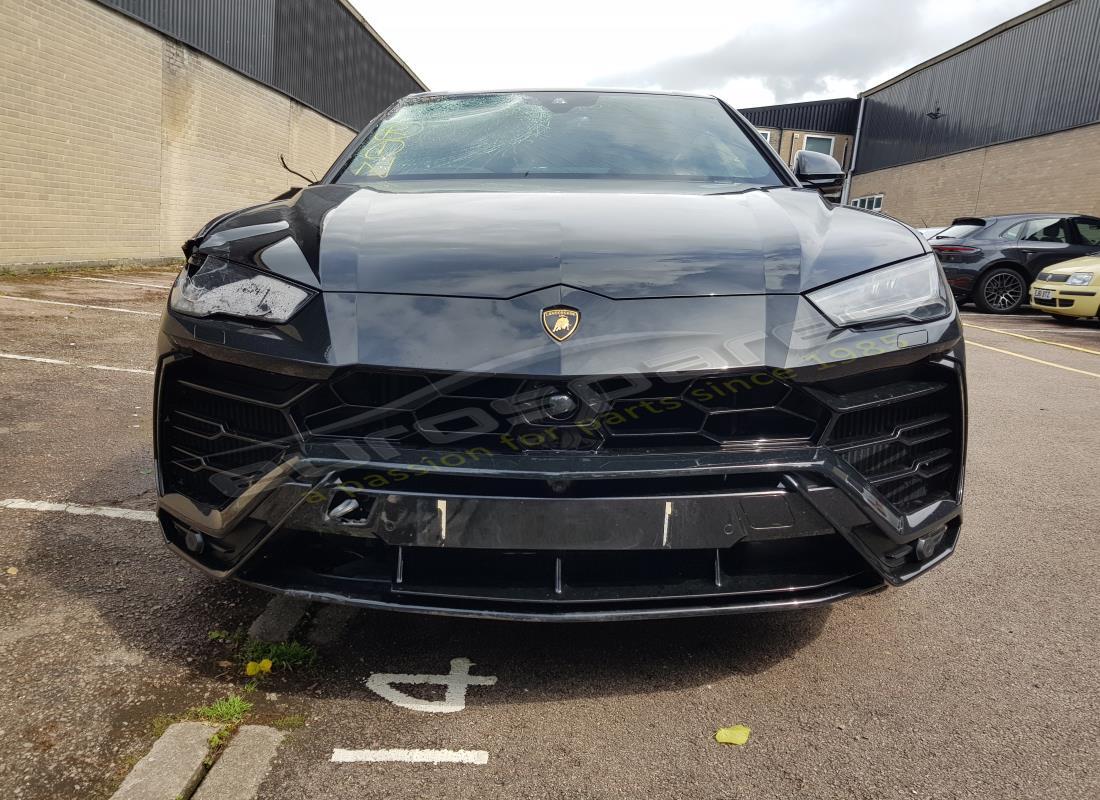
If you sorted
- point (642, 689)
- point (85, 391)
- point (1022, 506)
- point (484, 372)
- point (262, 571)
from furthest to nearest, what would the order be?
point (85, 391) < point (1022, 506) < point (642, 689) < point (262, 571) < point (484, 372)

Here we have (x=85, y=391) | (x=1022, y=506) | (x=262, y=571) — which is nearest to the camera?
(x=262, y=571)

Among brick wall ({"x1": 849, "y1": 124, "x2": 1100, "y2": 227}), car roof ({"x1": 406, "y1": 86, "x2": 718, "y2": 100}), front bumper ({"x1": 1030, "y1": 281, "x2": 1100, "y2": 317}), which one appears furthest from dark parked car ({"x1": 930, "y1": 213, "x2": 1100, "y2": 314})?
car roof ({"x1": 406, "y1": 86, "x2": 718, "y2": 100})

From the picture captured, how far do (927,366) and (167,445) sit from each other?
5.86 ft

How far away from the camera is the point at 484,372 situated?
1.59 metres

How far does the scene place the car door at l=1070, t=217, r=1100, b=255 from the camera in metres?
11.9

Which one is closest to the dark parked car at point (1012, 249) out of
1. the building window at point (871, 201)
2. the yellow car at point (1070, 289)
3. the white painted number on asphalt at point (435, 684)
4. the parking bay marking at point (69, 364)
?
the yellow car at point (1070, 289)

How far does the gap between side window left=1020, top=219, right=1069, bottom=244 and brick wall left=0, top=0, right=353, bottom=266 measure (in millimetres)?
13752

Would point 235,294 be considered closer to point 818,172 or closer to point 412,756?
point 412,756

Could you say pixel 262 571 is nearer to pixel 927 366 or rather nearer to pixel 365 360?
pixel 365 360

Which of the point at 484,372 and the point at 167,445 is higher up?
the point at 484,372

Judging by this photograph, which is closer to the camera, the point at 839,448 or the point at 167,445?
the point at 839,448

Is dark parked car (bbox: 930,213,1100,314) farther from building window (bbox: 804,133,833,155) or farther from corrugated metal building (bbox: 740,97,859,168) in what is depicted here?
building window (bbox: 804,133,833,155)

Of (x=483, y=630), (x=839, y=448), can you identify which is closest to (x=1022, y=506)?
(x=839, y=448)

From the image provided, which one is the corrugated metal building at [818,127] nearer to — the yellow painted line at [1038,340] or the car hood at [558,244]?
the yellow painted line at [1038,340]
